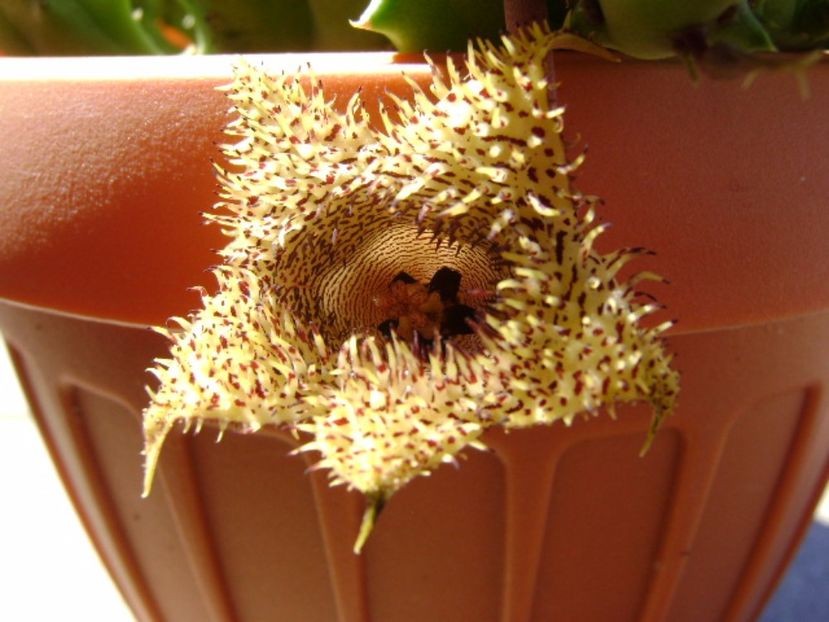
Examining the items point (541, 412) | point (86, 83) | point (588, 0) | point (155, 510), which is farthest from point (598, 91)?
point (155, 510)

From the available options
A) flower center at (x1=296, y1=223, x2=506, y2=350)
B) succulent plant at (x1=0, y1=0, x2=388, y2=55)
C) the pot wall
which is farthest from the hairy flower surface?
succulent plant at (x1=0, y1=0, x2=388, y2=55)

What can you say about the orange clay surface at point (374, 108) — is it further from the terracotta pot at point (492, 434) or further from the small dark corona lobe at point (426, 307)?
the small dark corona lobe at point (426, 307)

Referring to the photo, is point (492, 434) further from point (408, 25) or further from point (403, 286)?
point (408, 25)

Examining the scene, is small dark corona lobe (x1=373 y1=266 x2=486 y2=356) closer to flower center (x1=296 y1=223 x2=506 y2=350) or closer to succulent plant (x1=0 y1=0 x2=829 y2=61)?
flower center (x1=296 y1=223 x2=506 y2=350)

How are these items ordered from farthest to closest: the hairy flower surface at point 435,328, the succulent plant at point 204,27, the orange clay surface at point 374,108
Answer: the succulent plant at point 204,27, the orange clay surface at point 374,108, the hairy flower surface at point 435,328

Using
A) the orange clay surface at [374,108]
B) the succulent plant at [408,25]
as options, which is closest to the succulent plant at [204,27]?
the succulent plant at [408,25]

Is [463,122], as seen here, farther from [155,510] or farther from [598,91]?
[155,510]
